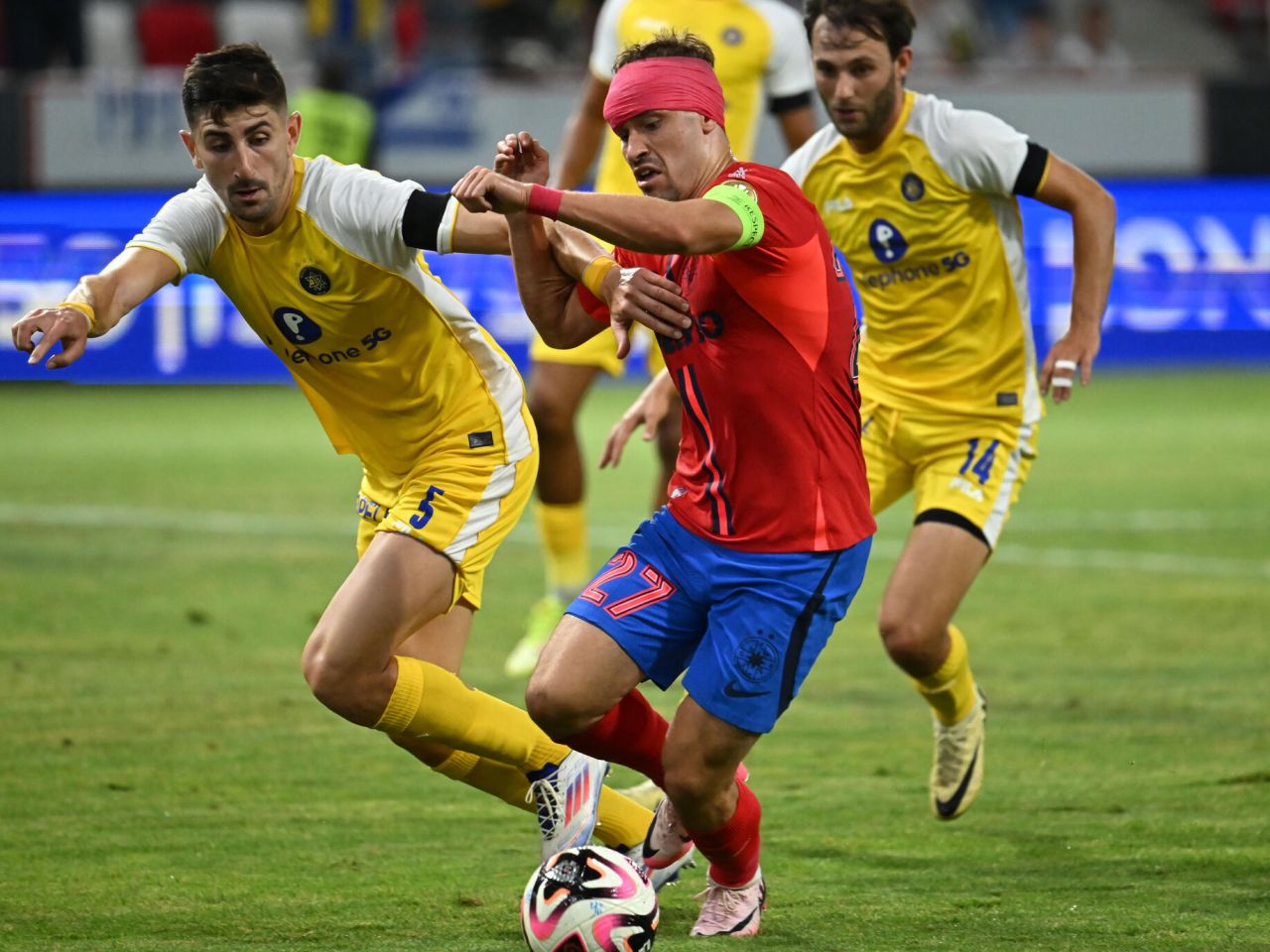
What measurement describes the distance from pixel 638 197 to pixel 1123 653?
180 inches

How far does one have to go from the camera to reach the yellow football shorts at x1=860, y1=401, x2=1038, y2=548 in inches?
241

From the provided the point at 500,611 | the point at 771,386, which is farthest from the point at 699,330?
the point at 500,611

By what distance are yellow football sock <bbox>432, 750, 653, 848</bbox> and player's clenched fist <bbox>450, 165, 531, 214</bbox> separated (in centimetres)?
158

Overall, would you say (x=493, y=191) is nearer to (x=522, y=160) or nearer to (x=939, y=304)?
(x=522, y=160)

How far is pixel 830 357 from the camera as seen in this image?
4699 mm

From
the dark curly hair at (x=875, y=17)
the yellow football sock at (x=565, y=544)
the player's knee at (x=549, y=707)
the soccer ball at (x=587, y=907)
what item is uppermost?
the dark curly hair at (x=875, y=17)

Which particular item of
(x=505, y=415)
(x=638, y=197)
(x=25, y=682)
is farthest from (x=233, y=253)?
(x=25, y=682)

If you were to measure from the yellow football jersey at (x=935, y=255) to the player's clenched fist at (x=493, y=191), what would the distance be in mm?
2151

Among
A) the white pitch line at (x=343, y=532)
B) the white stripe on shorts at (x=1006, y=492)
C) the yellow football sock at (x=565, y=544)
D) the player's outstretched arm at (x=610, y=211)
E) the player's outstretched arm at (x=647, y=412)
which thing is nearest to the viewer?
the player's outstretched arm at (x=610, y=211)

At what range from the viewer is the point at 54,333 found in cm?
446

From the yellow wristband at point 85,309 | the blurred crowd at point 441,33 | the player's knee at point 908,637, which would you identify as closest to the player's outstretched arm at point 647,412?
the player's knee at point 908,637

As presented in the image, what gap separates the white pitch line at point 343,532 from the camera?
395 inches

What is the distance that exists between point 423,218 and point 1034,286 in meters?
12.2

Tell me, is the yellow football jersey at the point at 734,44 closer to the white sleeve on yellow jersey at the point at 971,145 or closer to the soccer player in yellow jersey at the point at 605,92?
the soccer player in yellow jersey at the point at 605,92
